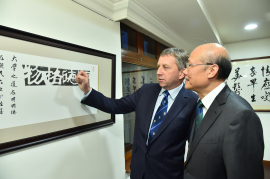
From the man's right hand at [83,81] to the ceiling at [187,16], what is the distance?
571mm

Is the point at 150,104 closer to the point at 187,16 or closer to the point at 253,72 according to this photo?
the point at 187,16

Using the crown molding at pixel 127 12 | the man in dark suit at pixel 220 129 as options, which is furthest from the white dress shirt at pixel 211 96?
the crown molding at pixel 127 12

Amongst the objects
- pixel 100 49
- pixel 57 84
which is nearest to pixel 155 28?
pixel 100 49

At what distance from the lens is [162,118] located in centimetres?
111

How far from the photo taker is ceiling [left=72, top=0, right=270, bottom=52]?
1.45m

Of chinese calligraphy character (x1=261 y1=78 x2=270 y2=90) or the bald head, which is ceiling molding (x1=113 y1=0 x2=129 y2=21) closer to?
the bald head

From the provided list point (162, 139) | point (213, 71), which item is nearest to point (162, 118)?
point (162, 139)

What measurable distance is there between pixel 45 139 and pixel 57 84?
1.17ft

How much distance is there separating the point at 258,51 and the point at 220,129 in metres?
3.58

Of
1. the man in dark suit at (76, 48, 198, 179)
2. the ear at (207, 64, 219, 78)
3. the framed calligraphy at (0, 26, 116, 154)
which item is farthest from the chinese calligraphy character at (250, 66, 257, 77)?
the framed calligraphy at (0, 26, 116, 154)

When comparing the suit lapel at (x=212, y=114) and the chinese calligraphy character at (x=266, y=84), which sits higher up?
the chinese calligraphy character at (x=266, y=84)

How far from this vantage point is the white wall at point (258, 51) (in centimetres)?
316

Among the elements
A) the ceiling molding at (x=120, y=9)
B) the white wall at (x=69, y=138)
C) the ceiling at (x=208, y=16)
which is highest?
the ceiling at (x=208, y=16)

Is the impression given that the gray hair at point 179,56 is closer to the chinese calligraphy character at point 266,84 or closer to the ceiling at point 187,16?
the ceiling at point 187,16
